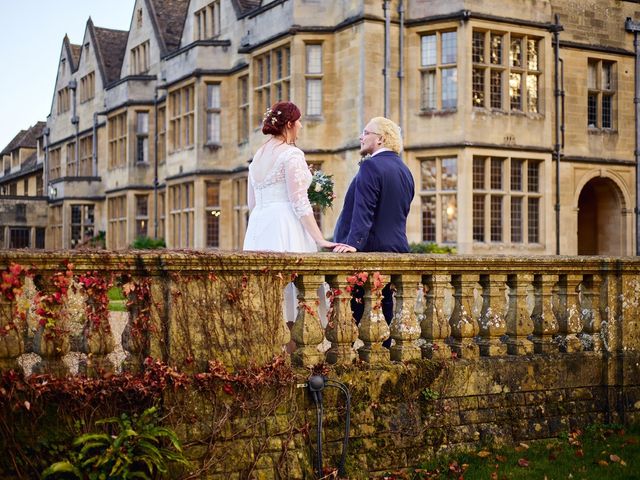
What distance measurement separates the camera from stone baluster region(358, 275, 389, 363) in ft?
17.9

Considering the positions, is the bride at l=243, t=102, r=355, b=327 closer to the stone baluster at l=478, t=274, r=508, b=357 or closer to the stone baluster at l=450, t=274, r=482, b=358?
the stone baluster at l=450, t=274, r=482, b=358

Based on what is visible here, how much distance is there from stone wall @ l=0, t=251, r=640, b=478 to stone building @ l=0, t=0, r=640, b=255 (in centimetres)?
1392

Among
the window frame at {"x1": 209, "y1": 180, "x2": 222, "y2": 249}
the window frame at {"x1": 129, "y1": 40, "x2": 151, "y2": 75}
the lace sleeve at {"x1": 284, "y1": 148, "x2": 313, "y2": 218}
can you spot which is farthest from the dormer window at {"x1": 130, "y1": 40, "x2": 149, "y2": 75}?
the lace sleeve at {"x1": 284, "y1": 148, "x2": 313, "y2": 218}

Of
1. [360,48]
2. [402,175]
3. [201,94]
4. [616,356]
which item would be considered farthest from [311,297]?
[201,94]

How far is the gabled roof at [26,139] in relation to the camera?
61.9m

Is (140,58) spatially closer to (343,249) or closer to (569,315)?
(569,315)

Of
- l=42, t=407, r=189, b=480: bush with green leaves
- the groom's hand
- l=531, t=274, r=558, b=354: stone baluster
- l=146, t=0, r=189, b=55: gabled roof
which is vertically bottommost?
l=42, t=407, r=189, b=480: bush with green leaves

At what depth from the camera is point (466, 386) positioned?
5.77 meters

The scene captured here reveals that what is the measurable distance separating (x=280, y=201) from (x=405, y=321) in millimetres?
1408

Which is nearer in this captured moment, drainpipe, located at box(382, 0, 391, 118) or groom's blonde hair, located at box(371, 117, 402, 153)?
groom's blonde hair, located at box(371, 117, 402, 153)

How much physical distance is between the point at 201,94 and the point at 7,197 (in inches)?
824

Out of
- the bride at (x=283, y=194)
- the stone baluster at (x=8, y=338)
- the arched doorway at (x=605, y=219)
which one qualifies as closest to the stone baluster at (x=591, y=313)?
the bride at (x=283, y=194)

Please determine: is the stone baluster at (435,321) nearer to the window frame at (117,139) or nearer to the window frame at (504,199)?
the window frame at (504,199)

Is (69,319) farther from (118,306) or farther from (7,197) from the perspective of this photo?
(7,197)
